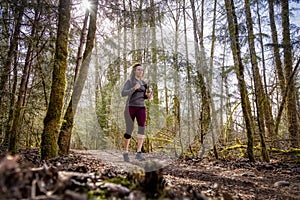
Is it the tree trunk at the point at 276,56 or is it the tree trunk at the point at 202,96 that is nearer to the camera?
the tree trunk at the point at 202,96

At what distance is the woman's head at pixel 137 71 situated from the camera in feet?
10.5

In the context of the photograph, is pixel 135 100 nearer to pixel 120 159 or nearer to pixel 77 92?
pixel 120 159

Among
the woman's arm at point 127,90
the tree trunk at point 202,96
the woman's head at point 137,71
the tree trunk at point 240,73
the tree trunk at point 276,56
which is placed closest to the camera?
the woman's arm at point 127,90

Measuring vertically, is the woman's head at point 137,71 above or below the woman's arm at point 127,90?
above

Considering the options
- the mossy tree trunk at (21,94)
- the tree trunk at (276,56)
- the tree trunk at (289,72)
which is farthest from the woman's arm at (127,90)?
the tree trunk at (276,56)

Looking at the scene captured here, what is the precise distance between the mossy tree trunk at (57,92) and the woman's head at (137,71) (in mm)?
1853

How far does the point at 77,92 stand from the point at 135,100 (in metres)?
2.38

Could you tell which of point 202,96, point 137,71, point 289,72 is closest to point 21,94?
point 137,71

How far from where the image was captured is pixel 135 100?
3117 mm

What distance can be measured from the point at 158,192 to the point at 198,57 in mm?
3938

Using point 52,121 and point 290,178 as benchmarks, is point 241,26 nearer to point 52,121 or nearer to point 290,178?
point 290,178

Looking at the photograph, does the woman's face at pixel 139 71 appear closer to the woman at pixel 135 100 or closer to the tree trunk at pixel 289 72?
the woman at pixel 135 100

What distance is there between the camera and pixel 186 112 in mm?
4457

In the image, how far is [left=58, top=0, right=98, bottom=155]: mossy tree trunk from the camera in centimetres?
508
